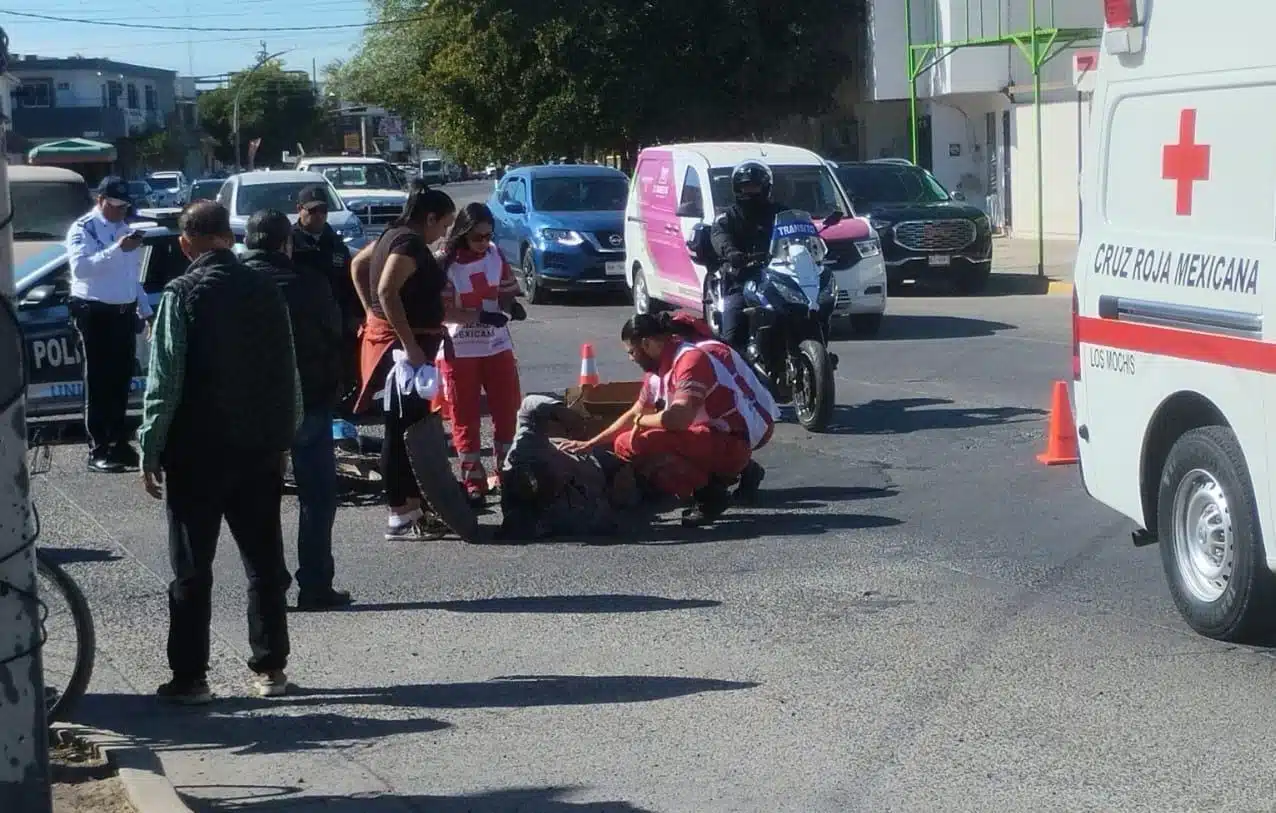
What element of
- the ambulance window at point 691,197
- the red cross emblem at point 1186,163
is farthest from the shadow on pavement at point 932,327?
the red cross emblem at point 1186,163

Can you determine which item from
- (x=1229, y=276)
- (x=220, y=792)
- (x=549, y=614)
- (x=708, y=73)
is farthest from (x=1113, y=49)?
(x=708, y=73)

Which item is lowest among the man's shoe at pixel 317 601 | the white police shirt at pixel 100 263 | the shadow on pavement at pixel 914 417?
the man's shoe at pixel 317 601

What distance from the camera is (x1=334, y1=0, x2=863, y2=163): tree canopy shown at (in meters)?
36.3

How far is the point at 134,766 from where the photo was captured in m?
5.50

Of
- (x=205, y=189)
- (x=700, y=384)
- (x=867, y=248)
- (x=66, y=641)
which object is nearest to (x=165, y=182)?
(x=205, y=189)

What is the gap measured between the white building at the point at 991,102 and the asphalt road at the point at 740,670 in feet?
69.5

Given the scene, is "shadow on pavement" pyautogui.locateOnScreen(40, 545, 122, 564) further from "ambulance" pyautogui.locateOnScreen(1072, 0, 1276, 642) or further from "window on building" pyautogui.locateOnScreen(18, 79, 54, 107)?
"window on building" pyautogui.locateOnScreen(18, 79, 54, 107)

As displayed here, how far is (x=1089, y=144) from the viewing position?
26.1 ft

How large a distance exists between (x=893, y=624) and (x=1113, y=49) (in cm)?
263

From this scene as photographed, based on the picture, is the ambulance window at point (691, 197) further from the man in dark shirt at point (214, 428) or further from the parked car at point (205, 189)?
the parked car at point (205, 189)

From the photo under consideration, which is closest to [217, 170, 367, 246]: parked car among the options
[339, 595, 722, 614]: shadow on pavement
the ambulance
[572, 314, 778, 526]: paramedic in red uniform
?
[572, 314, 778, 526]: paramedic in red uniform

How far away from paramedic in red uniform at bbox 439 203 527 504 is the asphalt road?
784mm

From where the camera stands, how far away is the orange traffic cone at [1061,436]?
11.1 meters

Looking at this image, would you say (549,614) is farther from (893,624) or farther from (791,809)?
(791,809)
